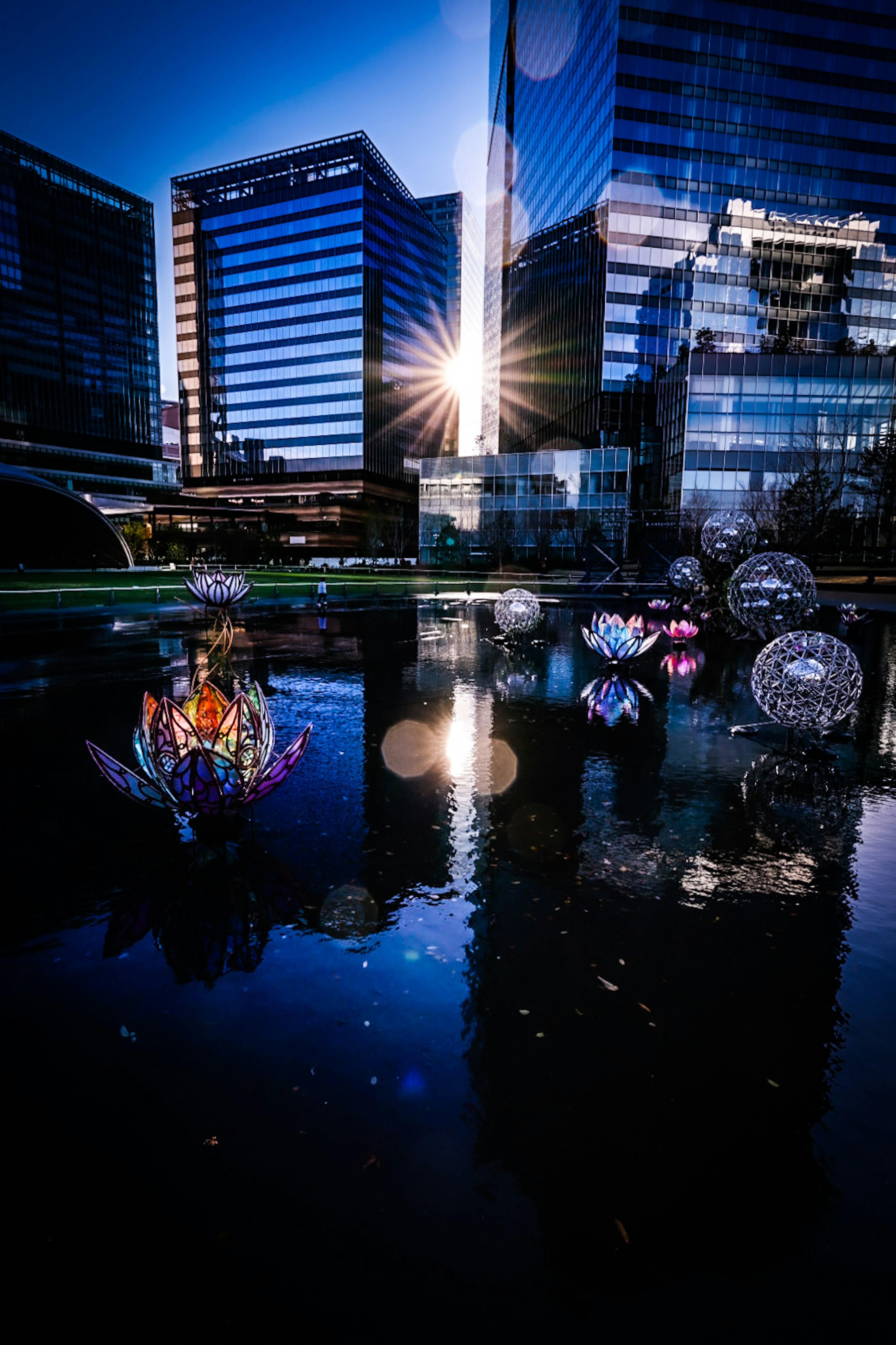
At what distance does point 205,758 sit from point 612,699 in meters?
9.10

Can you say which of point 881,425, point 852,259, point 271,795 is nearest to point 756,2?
point 852,259

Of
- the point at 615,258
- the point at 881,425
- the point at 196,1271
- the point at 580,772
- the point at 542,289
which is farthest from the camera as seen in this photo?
the point at 542,289

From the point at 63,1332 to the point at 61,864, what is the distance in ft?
13.8

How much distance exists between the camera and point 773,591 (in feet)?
62.2

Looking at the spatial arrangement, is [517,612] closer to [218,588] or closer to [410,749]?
[410,749]

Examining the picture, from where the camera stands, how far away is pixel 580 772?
880 centimetres

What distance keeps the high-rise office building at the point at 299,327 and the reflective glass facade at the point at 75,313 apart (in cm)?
2786

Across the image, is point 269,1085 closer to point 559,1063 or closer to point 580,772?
point 559,1063

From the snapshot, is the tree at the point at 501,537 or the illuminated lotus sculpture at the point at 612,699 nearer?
the illuminated lotus sculpture at the point at 612,699

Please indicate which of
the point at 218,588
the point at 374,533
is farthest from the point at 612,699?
the point at 374,533

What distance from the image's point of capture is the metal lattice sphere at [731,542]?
2664 cm

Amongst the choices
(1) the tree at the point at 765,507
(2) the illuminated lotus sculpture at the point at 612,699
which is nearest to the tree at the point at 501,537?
(1) the tree at the point at 765,507

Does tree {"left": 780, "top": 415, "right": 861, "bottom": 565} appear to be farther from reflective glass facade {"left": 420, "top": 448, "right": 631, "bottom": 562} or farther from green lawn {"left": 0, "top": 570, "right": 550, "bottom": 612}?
green lawn {"left": 0, "top": 570, "right": 550, "bottom": 612}

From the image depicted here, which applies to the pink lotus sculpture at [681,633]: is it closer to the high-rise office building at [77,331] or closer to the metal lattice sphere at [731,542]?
the metal lattice sphere at [731,542]
